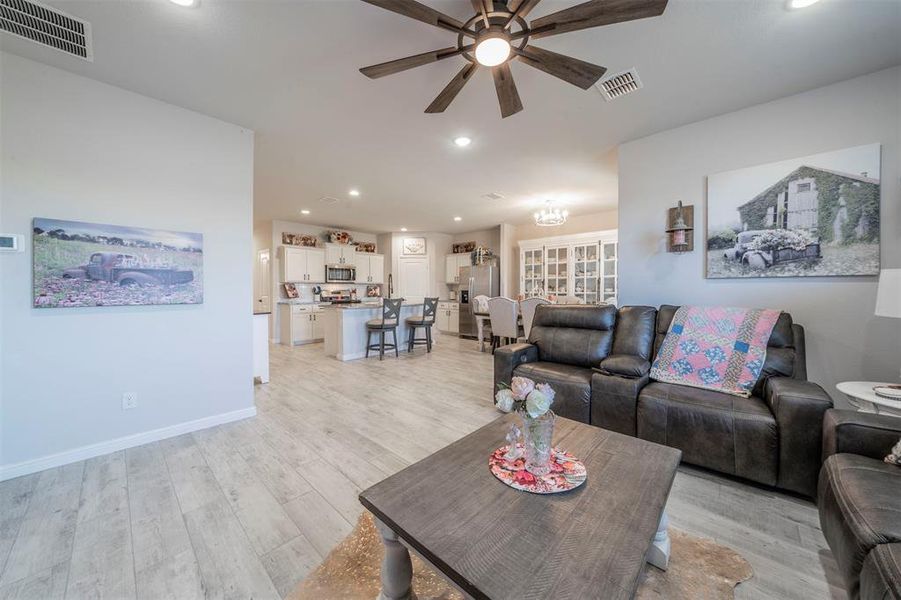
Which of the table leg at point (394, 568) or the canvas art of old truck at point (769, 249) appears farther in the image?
the canvas art of old truck at point (769, 249)

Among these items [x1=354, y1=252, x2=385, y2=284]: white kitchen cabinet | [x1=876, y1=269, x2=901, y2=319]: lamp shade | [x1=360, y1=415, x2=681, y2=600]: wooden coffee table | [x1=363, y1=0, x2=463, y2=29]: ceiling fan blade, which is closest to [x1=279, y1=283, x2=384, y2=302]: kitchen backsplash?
[x1=354, y1=252, x2=385, y2=284]: white kitchen cabinet

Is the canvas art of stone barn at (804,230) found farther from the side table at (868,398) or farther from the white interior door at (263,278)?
the white interior door at (263,278)

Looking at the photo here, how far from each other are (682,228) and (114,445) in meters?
4.75

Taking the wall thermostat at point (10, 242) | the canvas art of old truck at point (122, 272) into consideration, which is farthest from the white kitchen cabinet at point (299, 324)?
the wall thermostat at point (10, 242)

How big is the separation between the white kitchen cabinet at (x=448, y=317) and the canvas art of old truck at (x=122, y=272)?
5.98 metres

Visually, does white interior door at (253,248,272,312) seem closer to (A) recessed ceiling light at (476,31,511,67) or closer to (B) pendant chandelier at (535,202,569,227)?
(B) pendant chandelier at (535,202,569,227)

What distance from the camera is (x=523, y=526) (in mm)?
1005

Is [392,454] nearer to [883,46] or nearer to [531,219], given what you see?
[883,46]

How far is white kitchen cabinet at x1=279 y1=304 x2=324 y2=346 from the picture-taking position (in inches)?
260

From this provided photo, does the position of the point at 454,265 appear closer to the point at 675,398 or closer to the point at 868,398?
the point at 675,398

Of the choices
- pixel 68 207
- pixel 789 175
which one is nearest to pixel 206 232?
pixel 68 207

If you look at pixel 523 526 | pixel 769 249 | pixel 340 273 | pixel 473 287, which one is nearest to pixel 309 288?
pixel 340 273

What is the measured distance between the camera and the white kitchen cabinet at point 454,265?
322 inches

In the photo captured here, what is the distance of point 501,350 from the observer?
3.12m
